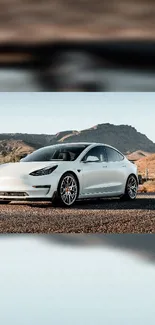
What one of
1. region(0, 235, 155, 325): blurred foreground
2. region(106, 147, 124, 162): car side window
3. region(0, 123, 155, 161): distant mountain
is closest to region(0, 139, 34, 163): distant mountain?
region(0, 123, 155, 161): distant mountain

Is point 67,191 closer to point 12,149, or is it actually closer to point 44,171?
point 44,171

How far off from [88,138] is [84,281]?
460cm

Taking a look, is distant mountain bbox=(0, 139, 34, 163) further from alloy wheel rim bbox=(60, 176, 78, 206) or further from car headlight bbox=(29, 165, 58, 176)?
alloy wheel rim bbox=(60, 176, 78, 206)

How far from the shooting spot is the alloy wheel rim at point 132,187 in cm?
845

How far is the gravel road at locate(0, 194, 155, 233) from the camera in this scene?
25.1 ft

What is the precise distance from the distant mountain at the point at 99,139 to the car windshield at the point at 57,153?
8 cm

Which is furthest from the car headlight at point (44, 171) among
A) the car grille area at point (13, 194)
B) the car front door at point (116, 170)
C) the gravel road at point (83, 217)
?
the car front door at point (116, 170)

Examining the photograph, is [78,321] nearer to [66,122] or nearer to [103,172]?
[103,172]

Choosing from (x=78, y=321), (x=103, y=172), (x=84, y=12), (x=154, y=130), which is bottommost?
(x=78, y=321)

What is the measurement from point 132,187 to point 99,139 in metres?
0.75

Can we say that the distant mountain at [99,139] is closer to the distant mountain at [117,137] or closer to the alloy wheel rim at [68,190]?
the distant mountain at [117,137]

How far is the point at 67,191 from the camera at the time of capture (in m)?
8.05

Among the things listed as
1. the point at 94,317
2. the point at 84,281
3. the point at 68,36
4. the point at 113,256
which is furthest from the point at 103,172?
the point at 94,317

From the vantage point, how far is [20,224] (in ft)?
25.1
